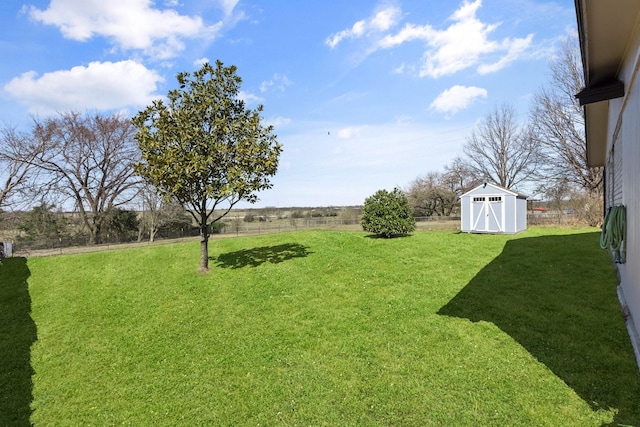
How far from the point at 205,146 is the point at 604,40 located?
30.3ft

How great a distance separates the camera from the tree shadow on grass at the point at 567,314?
4457mm

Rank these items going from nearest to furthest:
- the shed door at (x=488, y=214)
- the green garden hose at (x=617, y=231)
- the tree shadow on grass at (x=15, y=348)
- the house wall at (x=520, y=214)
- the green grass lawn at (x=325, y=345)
Result: the green grass lawn at (x=325, y=345), the tree shadow on grass at (x=15, y=348), the green garden hose at (x=617, y=231), the shed door at (x=488, y=214), the house wall at (x=520, y=214)

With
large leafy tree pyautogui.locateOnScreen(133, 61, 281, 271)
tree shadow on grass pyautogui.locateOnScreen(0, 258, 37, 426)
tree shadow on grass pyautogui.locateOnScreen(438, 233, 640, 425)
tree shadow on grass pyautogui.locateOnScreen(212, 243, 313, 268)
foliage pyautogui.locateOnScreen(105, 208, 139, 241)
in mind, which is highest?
large leafy tree pyautogui.locateOnScreen(133, 61, 281, 271)

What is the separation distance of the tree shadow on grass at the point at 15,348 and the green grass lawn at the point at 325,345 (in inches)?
1.5

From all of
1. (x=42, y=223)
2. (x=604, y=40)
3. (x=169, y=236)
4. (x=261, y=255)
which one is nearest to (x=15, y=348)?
(x=261, y=255)

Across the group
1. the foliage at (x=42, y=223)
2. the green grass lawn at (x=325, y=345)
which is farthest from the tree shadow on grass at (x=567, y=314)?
the foliage at (x=42, y=223)

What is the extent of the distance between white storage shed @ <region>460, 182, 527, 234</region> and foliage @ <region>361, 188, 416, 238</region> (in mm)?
5241

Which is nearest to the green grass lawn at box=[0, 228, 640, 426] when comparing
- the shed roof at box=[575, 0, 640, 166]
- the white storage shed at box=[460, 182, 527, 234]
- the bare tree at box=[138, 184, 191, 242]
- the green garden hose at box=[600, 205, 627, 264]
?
the green garden hose at box=[600, 205, 627, 264]

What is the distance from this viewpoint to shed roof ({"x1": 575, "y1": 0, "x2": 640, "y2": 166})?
12.3 feet

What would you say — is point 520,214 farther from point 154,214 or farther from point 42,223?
point 42,223

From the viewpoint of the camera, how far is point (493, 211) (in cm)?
1955

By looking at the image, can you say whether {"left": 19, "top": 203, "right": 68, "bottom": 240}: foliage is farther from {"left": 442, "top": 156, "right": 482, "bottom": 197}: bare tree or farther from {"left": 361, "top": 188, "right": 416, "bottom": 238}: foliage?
{"left": 442, "top": 156, "right": 482, "bottom": 197}: bare tree

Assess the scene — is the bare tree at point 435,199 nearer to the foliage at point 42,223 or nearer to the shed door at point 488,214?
the shed door at point 488,214

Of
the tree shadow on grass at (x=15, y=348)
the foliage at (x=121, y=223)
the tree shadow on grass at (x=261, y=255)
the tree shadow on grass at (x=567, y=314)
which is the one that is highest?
the foliage at (x=121, y=223)
